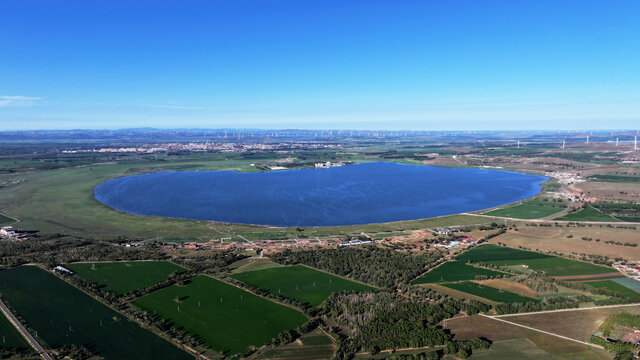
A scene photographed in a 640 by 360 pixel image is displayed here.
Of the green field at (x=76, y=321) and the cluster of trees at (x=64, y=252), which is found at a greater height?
the cluster of trees at (x=64, y=252)

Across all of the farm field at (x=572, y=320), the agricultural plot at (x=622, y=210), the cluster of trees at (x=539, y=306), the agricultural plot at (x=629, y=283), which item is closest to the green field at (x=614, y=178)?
the agricultural plot at (x=622, y=210)

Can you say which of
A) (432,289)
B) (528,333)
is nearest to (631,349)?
(528,333)

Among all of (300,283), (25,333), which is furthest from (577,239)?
(25,333)

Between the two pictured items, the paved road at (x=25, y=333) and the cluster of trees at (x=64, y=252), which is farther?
the cluster of trees at (x=64, y=252)

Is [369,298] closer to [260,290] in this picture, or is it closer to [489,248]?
[260,290]

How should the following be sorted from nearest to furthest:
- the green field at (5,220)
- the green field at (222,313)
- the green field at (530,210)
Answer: the green field at (222,313)
the green field at (5,220)
the green field at (530,210)

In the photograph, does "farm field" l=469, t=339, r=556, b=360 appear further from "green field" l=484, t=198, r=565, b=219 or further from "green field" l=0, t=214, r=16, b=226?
"green field" l=0, t=214, r=16, b=226

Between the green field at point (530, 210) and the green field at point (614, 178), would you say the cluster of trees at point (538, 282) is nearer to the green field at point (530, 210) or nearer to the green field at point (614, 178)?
the green field at point (530, 210)

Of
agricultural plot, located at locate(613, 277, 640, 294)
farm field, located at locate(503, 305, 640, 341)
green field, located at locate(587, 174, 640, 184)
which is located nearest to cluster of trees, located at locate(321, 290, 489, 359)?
farm field, located at locate(503, 305, 640, 341)
